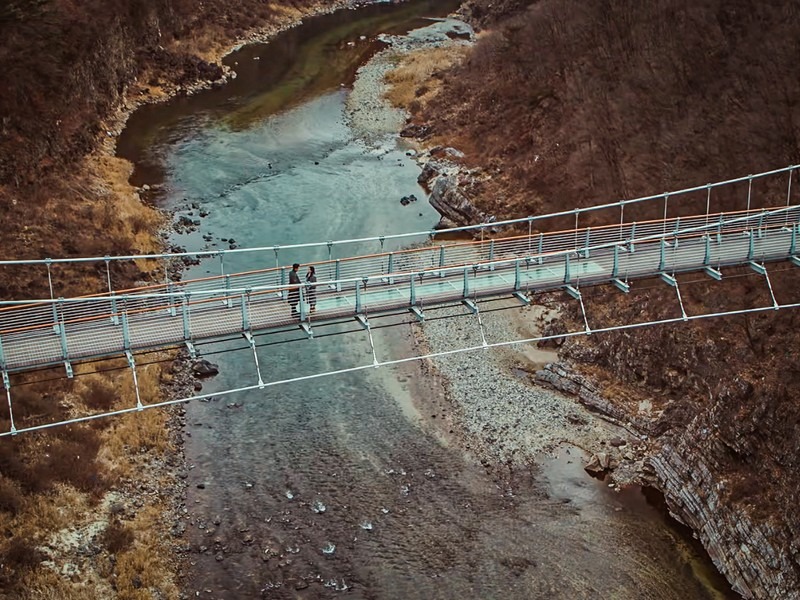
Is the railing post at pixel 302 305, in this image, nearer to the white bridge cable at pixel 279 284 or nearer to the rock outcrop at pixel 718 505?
the white bridge cable at pixel 279 284

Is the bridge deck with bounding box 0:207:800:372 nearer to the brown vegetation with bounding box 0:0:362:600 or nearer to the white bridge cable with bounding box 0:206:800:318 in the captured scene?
the white bridge cable with bounding box 0:206:800:318

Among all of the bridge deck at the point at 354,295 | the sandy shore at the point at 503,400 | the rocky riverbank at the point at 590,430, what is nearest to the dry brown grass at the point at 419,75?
the sandy shore at the point at 503,400

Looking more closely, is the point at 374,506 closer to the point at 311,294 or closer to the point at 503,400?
the point at 503,400

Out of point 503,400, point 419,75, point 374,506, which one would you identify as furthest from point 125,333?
point 419,75

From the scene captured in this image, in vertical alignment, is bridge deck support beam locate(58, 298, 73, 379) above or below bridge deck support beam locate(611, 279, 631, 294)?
above

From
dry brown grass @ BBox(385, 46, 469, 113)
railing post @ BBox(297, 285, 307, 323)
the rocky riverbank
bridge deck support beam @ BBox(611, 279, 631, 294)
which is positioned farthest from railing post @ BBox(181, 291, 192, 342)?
dry brown grass @ BBox(385, 46, 469, 113)

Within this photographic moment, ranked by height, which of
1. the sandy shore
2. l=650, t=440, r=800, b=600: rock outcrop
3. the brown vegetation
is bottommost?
l=650, t=440, r=800, b=600: rock outcrop

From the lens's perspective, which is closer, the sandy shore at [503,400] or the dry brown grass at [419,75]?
the sandy shore at [503,400]

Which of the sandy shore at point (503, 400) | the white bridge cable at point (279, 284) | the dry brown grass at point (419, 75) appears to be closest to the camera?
the white bridge cable at point (279, 284)

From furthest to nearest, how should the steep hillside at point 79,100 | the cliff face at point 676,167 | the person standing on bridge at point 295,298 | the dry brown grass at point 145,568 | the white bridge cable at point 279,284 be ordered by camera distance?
the steep hillside at point 79,100 → the cliff face at point 676,167 → the dry brown grass at point 145,568 → the person standing on bridge at point 295,298 → the white bridge cable at point 279,284
